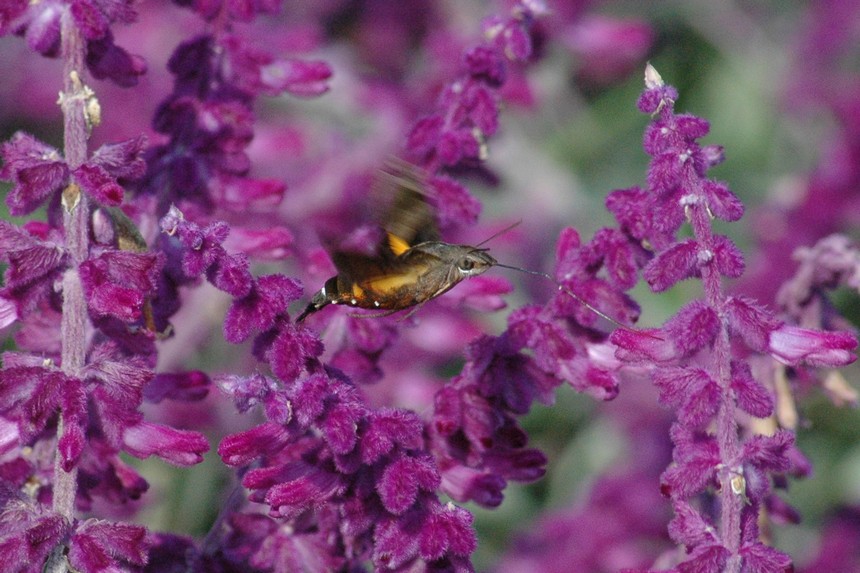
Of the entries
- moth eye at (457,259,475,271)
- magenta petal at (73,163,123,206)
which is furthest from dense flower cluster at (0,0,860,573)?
moth eye at (457,259,475,271)

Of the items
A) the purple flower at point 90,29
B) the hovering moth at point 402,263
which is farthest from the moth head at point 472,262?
the purple flower at point 90,29

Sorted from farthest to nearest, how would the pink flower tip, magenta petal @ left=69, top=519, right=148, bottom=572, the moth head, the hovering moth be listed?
the moth head
the hovering moth
the pink flower tip
magenta petal @ left=69, top=519, right=148, bottom=572

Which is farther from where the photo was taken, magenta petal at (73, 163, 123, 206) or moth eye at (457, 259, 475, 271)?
moth eye at (457, 259, 475, 271)

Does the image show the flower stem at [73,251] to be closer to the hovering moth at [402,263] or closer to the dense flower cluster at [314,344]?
the dense flower cluster at [314,344]

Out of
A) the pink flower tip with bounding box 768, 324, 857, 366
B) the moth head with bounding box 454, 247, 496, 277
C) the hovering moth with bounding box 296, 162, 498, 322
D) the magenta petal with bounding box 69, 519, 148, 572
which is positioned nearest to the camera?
the magenta petal with bounding box 69, 519, 148, 572

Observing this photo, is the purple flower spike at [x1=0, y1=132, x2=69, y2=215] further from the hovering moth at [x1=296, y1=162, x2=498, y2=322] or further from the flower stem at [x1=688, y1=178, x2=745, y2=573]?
the flower stem at [x1=688, y1=178, x2=745, y2=573]

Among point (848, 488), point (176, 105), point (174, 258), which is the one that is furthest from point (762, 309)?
point (848, 488)

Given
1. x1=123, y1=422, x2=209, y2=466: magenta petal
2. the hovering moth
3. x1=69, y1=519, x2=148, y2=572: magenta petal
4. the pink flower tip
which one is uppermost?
the pink flower tip

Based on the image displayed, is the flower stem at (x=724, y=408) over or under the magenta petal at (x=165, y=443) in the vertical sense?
over

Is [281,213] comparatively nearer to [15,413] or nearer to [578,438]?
[578,438]
